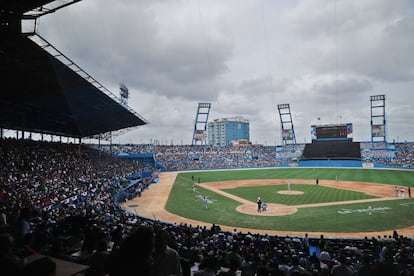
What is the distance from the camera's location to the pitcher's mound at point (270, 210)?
21078 mm

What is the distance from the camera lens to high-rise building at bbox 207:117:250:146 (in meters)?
180

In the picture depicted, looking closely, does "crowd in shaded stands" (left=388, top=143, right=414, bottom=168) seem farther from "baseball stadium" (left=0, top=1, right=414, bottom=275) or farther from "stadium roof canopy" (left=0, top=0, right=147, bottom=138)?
"stadium roof canopy" (left=0, top=0, right=147, bottom=138)

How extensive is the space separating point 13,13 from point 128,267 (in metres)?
13.1

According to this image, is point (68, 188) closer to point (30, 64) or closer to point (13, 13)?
point (30, 64)

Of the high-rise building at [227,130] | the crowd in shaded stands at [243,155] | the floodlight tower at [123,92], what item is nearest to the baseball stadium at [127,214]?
the floodlight tower at [123,92]

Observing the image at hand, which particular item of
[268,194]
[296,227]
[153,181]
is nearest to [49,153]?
[153,181]

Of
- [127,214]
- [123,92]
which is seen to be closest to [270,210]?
[127,214]

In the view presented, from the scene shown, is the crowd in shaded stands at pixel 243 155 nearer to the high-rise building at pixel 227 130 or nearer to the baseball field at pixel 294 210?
the baseball field at pixel 294 210

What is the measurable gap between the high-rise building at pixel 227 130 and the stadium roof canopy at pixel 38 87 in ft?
478

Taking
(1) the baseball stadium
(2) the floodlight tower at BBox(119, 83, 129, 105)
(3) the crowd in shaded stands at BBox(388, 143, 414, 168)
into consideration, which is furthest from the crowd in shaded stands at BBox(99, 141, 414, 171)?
(1) the baseball stadium

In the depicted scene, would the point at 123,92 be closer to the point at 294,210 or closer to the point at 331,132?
the point at 294,210

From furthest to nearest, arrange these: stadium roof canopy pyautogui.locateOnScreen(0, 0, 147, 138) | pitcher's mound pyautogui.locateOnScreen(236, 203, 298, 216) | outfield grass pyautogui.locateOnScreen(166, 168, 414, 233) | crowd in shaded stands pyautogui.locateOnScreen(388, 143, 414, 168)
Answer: crowd in shaded stands pyautogui.locateOnScreen(388, 143, 414, 168), pitcher's mound pyautogui.locateOnScreen(236, 203, 298, 216), outfield grass pyautogui.locateOnScreen(166, 168, 414, 233), stadium roof canopy pyautogui.locateOnScreen(0, 0, 147, 138)

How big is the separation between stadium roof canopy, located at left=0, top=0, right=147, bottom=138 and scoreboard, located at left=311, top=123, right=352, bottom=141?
55.4 metres

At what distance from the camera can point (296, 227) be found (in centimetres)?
1719
